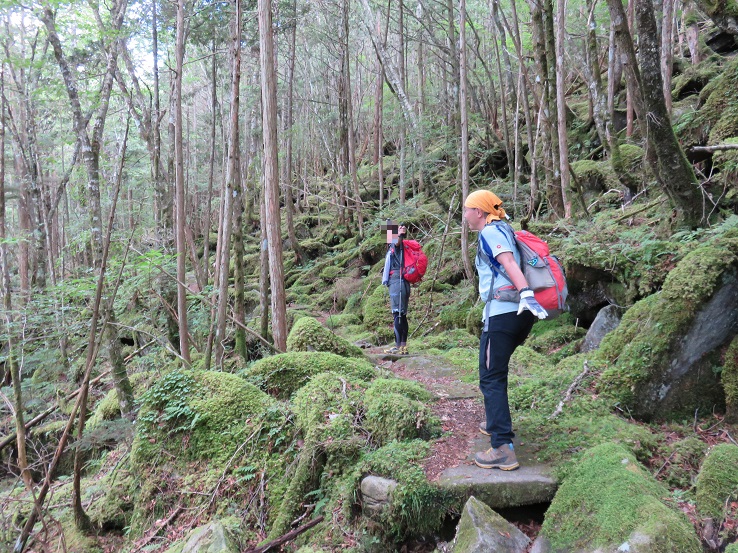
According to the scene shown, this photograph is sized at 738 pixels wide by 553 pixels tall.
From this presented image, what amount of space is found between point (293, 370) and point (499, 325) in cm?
293

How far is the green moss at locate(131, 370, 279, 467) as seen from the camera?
4945 mm

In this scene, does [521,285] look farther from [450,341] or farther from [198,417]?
[450,341]

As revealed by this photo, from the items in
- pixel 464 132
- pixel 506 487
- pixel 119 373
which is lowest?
pixel 506 487

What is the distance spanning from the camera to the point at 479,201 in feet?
12.1

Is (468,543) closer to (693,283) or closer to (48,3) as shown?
(693,283)

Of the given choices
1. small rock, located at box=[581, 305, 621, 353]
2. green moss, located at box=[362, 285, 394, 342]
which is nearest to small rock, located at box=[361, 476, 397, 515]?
small rock, located at box=[581, 305, 621, 353]

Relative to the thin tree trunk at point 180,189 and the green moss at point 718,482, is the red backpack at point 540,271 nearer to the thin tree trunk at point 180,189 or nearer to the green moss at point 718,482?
the green moss at point 718,482

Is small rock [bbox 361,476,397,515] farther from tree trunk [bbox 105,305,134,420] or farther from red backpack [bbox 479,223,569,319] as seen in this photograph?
tree trunk [bbox 105,305,134,420]

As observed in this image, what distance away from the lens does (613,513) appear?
2668 millimetres

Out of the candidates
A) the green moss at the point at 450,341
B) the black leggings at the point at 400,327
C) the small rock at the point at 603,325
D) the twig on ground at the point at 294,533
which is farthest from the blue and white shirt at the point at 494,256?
the green moss at the point at 450,341

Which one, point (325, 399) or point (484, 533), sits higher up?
point (325, 399)

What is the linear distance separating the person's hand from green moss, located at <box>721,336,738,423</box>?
180 cm

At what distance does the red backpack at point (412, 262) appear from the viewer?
760 centimetres

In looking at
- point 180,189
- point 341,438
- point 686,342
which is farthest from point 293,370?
point 180,189
